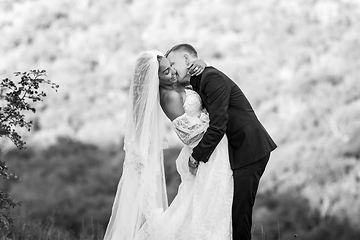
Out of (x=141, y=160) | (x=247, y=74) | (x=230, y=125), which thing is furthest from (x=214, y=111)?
(x=247, y=74)

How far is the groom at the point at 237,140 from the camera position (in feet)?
10.0

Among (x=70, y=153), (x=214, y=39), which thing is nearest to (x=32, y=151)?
(x=70, y=153)

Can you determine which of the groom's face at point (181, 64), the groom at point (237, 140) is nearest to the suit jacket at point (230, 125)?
the groom at point (237, 140)

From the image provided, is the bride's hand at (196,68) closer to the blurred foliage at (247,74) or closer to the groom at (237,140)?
the groom at (237,140)

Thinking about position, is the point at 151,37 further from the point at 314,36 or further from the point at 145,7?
the point at 314,36

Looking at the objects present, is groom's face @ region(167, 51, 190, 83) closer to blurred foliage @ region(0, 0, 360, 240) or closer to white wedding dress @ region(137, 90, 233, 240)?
white wedding dress @ region(137, 90, 233, 240)

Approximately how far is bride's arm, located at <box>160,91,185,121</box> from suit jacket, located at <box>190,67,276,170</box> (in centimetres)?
16

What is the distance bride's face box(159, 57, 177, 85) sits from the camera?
10.9 ft

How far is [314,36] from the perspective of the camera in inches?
604

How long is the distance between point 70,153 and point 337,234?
8.06 meters

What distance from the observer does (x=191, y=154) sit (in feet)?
10.5

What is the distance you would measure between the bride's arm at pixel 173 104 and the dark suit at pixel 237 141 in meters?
0.18

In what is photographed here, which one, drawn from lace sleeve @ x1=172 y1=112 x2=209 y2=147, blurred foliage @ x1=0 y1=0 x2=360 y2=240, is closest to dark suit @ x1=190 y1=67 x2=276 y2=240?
lace sleeve @ x1=172 y1=112 x2=209 y2=147

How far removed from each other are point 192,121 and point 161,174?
0.52 m
